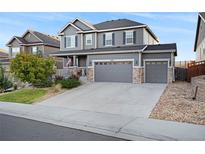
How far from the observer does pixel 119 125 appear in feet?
24.2

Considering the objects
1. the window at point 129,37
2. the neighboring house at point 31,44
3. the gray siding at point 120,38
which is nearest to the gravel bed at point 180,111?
the gray siding at point 120,38

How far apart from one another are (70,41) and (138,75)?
9865 mm

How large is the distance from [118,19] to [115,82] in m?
9.14

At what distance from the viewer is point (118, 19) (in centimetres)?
2467

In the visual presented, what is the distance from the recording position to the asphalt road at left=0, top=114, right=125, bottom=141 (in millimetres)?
6070

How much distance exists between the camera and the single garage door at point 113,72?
19203mm

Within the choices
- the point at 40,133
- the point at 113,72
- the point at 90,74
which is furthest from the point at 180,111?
the point at 90,74

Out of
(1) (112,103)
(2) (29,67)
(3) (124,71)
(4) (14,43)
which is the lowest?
(1) (112,103)

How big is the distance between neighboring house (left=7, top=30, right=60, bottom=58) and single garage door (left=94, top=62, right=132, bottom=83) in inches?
446

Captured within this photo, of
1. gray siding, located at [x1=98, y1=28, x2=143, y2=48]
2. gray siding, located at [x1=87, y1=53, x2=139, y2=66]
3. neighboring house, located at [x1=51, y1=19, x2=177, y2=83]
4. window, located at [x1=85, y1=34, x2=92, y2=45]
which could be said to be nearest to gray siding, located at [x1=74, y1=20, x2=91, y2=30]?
neighboring house, located at [x1=51, y1=19, x2=177, y2=83]

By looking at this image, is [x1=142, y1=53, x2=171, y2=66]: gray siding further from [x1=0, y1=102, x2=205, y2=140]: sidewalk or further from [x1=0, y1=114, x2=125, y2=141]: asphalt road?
[x1=0, y1=114, x2=125, y2=141]: asphalt road

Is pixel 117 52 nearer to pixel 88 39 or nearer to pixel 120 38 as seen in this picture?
pixel 120 38

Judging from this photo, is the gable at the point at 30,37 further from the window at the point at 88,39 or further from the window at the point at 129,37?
the window at the point at 129,37
